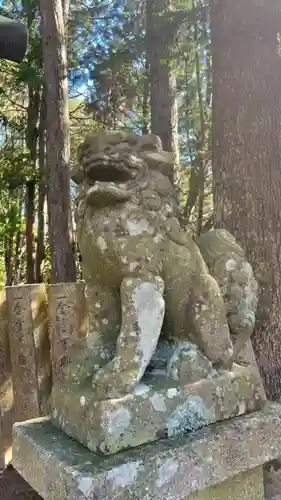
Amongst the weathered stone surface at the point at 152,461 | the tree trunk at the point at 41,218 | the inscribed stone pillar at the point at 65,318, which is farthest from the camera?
the tree trunk at the point at 41,218

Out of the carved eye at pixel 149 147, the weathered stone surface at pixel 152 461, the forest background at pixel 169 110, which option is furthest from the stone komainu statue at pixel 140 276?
the forest background at pixel 169 110

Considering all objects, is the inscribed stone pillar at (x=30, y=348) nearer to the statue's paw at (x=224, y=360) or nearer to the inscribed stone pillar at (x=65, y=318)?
the inscribed stone pillar at (x=65, y=318)

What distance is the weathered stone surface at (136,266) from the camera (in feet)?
3.86

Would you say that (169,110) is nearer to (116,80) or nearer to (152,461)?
(116,80)

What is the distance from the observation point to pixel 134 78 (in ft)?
18.3

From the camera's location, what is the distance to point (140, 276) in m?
1.20

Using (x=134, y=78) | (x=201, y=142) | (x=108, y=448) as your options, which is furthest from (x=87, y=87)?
(x=108, y=448)

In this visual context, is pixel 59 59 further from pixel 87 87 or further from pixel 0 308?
pixel 0 308

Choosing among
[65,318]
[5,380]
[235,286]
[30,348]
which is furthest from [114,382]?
[5,380]

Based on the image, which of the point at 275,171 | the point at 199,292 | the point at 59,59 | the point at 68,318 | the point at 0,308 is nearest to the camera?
the point at 199,292

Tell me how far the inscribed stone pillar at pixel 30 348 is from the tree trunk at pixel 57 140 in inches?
58.7

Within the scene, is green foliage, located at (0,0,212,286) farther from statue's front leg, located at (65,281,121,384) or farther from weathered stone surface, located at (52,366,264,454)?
weathered stone surface, located at (52,366,264,454)

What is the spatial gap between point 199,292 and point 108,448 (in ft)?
1.40

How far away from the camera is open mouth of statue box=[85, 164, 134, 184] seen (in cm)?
118
